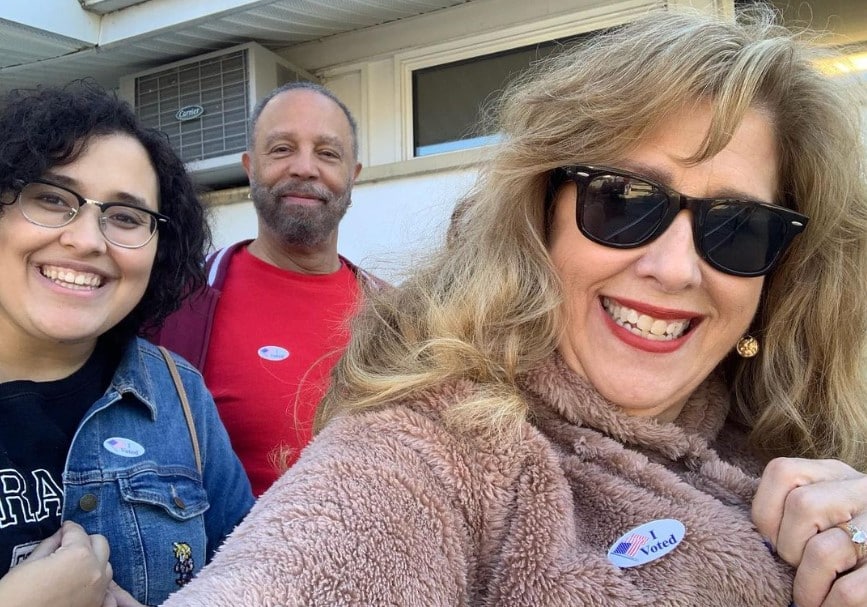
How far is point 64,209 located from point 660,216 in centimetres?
131

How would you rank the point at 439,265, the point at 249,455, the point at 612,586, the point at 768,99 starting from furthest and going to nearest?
the point at 249,455
the point at 439,265
the point at 768,99
the point at 612,586

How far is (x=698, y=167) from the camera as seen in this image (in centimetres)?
122

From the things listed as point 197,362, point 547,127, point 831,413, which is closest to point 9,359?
point 197,362

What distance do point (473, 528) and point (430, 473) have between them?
103mm

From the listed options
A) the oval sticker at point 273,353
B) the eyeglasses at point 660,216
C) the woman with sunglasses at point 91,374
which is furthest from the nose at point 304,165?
the eyeglasses at point 660,216

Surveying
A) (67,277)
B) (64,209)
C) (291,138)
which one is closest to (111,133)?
(64,209)

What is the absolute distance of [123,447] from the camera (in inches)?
66.8

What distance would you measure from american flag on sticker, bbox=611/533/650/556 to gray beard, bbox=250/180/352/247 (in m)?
2.26

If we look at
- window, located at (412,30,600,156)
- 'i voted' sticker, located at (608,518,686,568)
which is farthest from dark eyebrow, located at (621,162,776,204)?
window, located at (412,30,600,156)

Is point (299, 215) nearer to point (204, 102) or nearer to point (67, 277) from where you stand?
point (67, 277)

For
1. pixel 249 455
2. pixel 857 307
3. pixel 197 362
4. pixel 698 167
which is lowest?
pixel 249 455

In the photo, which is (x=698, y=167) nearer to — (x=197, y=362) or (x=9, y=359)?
(x=9, y=359)

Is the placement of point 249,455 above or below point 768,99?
below

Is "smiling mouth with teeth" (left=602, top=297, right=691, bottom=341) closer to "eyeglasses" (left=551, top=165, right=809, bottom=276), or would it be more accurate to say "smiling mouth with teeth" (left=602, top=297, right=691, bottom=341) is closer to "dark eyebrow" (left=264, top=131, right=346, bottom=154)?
"eyeglasses" (left=551, top=165, right=809, bottom=276)
